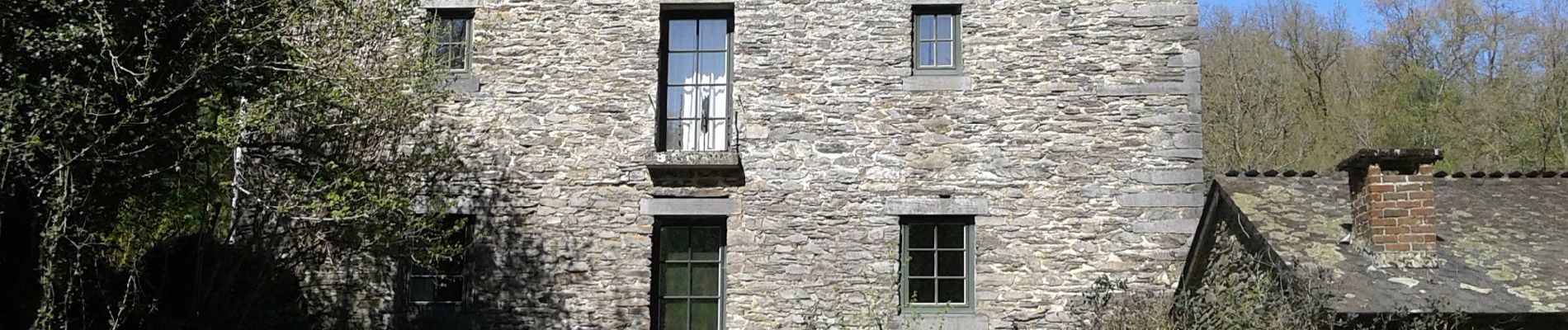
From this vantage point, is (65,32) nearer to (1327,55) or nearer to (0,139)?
(0,139)

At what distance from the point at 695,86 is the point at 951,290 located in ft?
8.99

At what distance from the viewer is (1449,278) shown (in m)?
7.52

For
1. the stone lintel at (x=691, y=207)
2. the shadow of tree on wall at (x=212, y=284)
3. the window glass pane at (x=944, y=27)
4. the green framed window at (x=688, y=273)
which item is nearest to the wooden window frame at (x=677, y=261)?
the green framed window at (x=688, y=273)

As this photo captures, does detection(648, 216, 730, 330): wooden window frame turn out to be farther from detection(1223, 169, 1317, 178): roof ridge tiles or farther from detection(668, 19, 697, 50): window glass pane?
detection(1223, 169, 1317, 178): roof ridge tiles

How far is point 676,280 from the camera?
10.6 meters

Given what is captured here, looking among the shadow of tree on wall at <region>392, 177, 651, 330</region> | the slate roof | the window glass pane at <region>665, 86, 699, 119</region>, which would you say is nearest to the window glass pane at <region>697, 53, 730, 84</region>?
the window glass pane at <region>665, 86, 699, 119</region>

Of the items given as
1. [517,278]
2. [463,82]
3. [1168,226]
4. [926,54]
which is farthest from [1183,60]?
[463,82]

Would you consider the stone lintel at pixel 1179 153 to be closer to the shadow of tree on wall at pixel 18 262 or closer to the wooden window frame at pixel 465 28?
the wooden window frame at pixel 465 28

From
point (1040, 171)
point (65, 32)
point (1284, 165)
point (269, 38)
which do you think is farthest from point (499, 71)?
point (1284, 165)

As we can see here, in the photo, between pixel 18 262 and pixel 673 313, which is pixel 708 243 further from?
pixel 18 262

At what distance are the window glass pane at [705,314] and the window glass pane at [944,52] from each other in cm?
273

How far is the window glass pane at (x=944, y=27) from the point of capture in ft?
34.8

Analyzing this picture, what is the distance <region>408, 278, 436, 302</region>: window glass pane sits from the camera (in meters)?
10.5

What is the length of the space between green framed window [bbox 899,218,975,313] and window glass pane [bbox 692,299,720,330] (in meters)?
1.55
